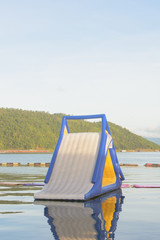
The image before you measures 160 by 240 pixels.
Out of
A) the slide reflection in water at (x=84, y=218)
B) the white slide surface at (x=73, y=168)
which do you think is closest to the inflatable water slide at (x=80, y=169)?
the white slide surface at (x=73, y=168)

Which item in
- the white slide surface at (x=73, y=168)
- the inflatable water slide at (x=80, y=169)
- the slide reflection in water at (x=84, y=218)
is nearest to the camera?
the slide reflection in water at (x=84, y=218)

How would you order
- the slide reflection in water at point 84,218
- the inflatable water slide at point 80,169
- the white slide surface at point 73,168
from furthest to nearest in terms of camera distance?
the inflatable water slide at point 80,169
the white slide surface at point 73,168
the slide reflection in water at point 84,218

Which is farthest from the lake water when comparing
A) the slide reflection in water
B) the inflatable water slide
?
the inflatable water slide

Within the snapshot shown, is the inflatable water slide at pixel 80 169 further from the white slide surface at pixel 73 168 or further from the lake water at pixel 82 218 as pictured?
the lake water at pixel 82 218

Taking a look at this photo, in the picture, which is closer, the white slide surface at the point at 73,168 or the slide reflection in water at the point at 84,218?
the slide reflection in water at the point at 84,218

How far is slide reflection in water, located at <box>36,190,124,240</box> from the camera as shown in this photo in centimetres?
1066

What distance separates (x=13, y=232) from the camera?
11102 mm

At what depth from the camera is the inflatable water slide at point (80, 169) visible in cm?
1848

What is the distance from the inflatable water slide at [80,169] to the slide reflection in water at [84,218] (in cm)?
70

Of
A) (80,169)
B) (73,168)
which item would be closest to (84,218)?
(80,169)

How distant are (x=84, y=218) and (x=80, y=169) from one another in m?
6.99

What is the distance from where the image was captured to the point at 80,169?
20.0 meters

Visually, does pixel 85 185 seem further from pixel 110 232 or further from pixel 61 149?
pixel 110 232

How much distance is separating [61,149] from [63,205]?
16.7ft
